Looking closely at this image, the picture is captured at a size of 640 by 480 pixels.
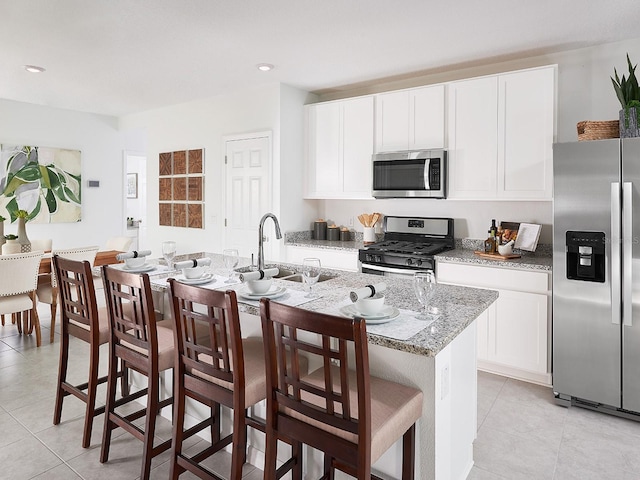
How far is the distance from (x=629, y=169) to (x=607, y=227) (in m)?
0.36

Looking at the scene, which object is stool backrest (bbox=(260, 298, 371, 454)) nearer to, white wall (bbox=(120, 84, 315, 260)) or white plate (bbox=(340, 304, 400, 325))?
white plate (bbox=(340, 304, 400, 325))

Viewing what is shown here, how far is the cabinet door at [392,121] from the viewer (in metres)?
4.04

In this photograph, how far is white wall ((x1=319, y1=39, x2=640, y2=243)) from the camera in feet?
11.1

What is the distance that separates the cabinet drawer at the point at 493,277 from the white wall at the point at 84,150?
4.98 m

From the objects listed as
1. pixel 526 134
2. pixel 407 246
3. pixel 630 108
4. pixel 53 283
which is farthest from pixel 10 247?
pixel 630 108

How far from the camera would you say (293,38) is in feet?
10.5

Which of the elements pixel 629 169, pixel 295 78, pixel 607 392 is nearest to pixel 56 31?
pixel 295 78

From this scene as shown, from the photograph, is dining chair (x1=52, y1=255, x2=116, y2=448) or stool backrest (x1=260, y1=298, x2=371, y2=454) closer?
stool backrest (x1=260, y1=298, x2=371, y2=454)

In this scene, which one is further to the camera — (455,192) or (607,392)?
(455,192)

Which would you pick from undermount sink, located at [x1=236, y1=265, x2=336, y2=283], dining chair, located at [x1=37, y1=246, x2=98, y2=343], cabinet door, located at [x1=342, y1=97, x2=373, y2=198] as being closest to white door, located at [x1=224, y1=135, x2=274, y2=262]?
cabinet door, located at [x1=342, y1=97, x2=373, y2=198]

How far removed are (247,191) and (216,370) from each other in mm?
3220

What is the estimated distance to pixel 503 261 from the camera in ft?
11.0

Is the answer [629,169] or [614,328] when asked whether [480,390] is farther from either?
[629,169]

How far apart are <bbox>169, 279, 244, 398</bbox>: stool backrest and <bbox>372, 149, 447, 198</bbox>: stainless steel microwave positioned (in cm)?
256
